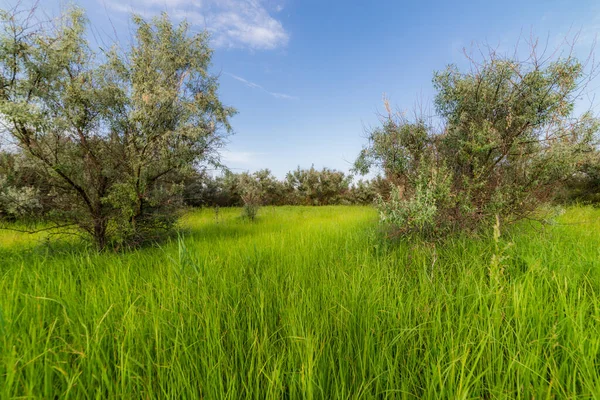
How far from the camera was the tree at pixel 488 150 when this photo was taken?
369 centimetres

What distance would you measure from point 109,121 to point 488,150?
6973 millimetres

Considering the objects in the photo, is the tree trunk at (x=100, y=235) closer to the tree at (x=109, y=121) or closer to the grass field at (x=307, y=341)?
the tree at (x=109, y=121)

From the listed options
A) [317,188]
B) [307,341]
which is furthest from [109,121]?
[317,188]

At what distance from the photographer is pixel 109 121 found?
4.45m

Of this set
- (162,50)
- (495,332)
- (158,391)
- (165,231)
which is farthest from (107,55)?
(495,332)

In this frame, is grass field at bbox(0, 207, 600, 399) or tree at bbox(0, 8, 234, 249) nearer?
grass field at bbox(0, 207, 600, 399)

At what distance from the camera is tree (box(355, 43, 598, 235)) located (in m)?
3.69

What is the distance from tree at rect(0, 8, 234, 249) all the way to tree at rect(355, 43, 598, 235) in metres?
4.27

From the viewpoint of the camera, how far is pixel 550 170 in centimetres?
385

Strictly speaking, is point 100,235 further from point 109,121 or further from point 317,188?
point 317,188

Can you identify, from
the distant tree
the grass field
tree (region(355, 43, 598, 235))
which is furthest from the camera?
the distant tree

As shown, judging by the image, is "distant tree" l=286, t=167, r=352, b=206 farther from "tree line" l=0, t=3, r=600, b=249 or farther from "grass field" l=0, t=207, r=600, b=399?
"grass field" l=0, t=207, r=600, b=399

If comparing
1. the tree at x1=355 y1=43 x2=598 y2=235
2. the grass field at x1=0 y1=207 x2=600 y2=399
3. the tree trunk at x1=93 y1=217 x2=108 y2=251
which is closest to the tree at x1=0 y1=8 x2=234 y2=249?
the tree trunk at x1=93 y1=217 x2=108 y2=251

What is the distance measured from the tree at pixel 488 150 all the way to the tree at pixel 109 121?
14.0 ft
